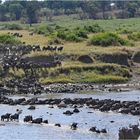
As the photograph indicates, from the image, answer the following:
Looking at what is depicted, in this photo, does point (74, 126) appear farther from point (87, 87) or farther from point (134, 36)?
point (134, 36)

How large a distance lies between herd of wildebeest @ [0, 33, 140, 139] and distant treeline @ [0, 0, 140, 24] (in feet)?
255

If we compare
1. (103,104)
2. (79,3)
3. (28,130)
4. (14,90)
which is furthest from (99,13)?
(28,130)

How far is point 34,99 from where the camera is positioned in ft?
188

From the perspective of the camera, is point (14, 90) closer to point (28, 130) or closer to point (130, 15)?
point (28, 130)

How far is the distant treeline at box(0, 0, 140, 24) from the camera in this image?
6467 inches

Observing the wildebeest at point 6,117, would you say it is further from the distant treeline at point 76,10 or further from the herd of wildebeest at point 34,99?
the distant treeline at point 76,10

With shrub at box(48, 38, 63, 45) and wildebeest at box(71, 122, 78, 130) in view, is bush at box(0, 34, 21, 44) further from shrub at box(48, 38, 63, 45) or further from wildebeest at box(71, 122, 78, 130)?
wildebeest at box(71, 122, 78, 130)

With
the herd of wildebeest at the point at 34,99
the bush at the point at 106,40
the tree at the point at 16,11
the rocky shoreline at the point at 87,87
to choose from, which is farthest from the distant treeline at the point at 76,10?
the rocky shoreline at the point at 87,87

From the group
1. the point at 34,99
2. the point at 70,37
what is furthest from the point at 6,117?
the point at 70,37

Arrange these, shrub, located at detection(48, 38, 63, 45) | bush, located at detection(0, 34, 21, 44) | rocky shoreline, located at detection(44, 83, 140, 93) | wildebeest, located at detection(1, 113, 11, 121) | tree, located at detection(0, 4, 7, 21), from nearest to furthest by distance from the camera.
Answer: wildebeest, located at detection(1, 113, 11, 121), rocky shoreline, located at detection(44, 83, 140, 93), bush, located at detection(0, 34, 21, 44), shrub, located at detection(48, 38, 63, 45), tree, located at detection(0, 4, 7, 21)

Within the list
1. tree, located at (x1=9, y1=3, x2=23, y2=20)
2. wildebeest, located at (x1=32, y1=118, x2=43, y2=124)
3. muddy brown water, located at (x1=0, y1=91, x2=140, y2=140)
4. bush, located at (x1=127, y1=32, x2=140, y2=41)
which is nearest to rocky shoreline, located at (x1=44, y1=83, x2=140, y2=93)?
muddy brown water, located at (x1=0, y1=91, x2=140, y2=140)

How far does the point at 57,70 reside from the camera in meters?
73.3

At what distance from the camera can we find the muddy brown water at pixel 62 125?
3872 centimetres

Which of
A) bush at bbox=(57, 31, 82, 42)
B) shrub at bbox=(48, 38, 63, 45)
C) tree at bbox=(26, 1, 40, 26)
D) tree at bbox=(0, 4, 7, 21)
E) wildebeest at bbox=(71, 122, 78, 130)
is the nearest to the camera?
wildebeest at bbox=(71, 122, 78, 130)
